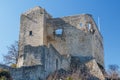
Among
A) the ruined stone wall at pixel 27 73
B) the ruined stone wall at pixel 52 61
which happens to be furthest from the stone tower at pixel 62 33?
the ruined stone wall at pixel 27 73

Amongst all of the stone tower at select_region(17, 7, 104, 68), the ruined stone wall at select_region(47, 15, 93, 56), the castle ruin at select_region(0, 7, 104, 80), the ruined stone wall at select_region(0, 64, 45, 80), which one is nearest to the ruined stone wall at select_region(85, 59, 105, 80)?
the castle ruin at select_region(0, 7, 104, 80)

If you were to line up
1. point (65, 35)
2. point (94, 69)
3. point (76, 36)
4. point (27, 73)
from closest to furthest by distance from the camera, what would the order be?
point (27, 73) → point (94, 69) → point (76, 36) → point (65, 35)

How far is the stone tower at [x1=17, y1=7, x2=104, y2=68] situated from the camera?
32.5 metres

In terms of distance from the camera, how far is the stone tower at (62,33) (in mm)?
32500

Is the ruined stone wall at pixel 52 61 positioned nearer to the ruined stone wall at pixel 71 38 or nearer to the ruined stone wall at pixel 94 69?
the ruined stone wall at pixel 94 69

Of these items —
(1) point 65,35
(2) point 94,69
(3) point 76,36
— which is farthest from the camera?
(1) point 65,35

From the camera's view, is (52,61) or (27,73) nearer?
(27,73)

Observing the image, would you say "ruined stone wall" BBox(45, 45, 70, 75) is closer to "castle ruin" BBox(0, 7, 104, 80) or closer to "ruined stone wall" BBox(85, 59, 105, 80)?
"castle ruin" BBox(0, 7, 104, 80)

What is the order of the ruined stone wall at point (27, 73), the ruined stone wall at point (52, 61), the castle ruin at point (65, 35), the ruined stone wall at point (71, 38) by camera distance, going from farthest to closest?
the ruined stone wall at point (71, 38) < the castle ruin at point (65, 35) < the ruined stone wall at point (52, 61) < the ruined stone wall at point (27, 73)

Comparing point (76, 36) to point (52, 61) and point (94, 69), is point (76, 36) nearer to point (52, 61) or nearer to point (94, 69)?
point (94, 69)

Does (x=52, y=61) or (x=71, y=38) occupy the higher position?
(x=71, y=38)

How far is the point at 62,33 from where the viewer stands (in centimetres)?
3356

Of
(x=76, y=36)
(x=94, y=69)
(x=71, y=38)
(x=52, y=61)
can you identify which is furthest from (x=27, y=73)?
(x=76, y=36)

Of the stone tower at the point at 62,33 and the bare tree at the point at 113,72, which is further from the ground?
the stone tower at the point at 62,33
